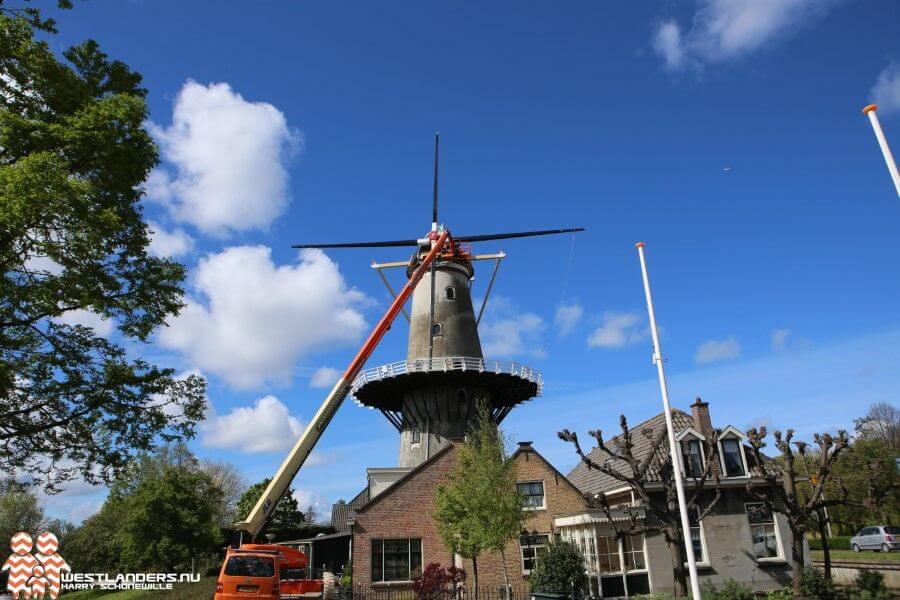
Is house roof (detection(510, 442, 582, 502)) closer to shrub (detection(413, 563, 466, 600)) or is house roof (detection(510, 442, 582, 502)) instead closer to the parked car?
shrub (detection(413, 563, 466, 600))

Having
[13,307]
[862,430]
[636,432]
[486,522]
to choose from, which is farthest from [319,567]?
[862,430]

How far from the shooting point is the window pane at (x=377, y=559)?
79.7 feet

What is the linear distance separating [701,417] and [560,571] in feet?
30.3

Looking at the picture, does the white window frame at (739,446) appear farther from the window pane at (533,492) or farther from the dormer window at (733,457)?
the window pane at (533,492)

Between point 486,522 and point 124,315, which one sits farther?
point 486,522

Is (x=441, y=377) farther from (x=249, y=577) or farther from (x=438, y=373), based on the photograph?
(x=249, y=577)

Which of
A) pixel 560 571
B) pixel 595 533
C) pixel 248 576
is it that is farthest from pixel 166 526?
pixel 595 533

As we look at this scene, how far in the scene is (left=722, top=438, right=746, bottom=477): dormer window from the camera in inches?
939

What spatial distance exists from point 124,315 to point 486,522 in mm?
13878

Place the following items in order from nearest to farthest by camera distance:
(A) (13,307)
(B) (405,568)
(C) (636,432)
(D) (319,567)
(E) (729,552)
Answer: (A) (13,307) < (E) (729,552) < (B) (405,568) < (C) (636,432) < (D) (319,567)

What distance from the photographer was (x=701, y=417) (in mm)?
24391

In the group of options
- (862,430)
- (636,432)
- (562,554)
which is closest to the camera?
(562,554)

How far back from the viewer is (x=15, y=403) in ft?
40.1

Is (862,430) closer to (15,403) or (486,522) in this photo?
(486,522)
